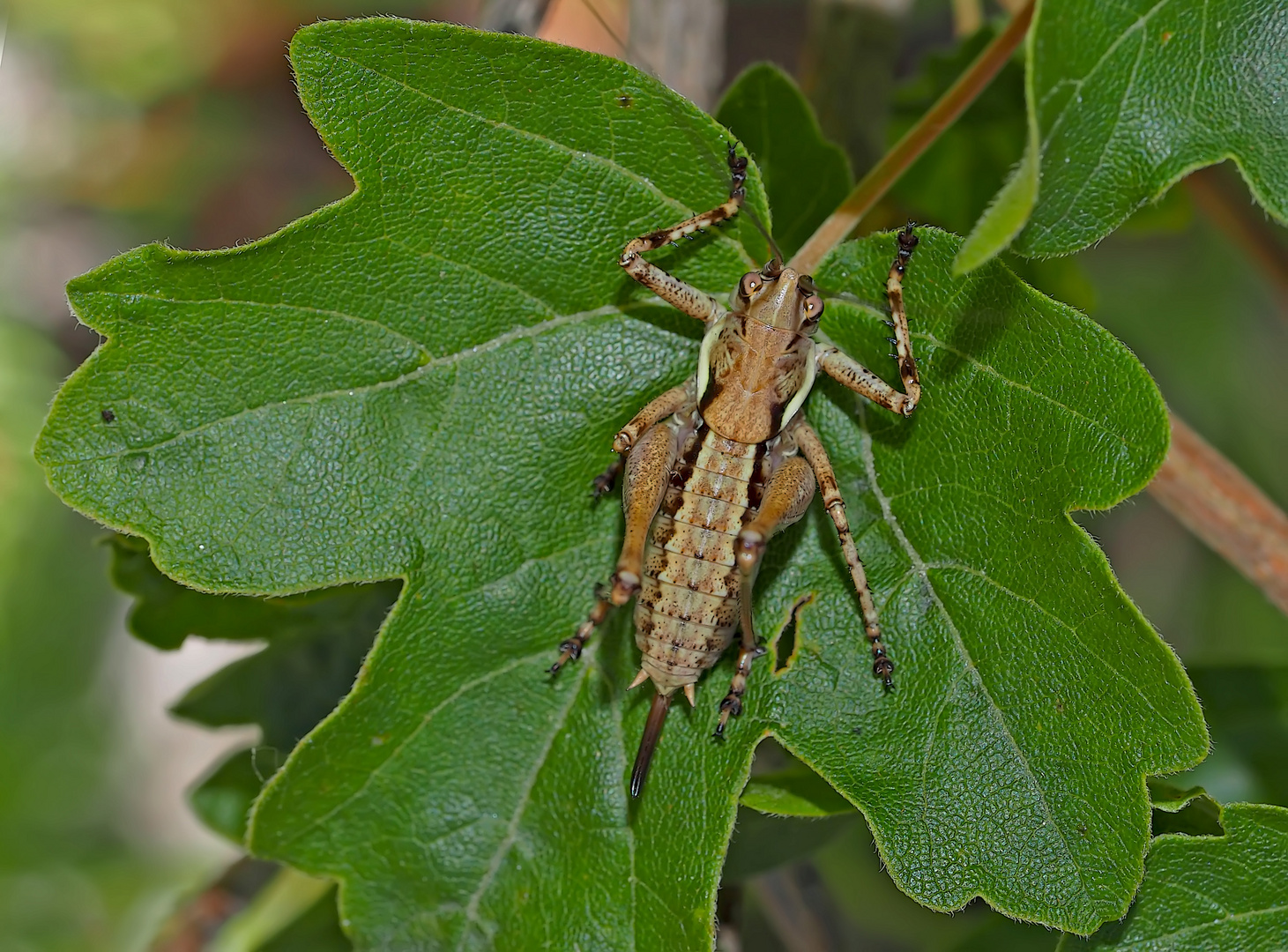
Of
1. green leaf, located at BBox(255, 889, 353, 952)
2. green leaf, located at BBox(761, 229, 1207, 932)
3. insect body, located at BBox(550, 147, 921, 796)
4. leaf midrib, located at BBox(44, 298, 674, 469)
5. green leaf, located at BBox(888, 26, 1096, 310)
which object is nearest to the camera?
green leaf, located at BBox(761, 229, 1207, 932)

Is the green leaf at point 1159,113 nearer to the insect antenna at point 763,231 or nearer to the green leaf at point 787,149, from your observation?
the insect antenna at point 763,231

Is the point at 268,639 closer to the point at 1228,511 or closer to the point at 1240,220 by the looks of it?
the point at 1228,511

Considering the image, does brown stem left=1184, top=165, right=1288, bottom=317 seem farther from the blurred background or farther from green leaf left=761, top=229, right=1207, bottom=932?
green leaf left=761, top=229, right=1207, bottom=932

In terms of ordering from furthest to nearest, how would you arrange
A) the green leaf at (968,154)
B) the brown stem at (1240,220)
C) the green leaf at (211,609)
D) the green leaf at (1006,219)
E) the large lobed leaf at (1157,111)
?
the brown stem at (1240,220)
the green leaf at (968,154)
the green leaf at (211,609)
the large lobed leaf at (1157,111)
the green leaf at (1006,219)

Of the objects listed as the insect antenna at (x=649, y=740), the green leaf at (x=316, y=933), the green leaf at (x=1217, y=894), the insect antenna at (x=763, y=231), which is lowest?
the green leaf at (x=316, y=933)

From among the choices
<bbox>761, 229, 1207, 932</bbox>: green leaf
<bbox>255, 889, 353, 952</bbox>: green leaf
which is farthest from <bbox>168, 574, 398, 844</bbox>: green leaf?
<bbox>761, 229, 1207, 932</bbox>: green leaf

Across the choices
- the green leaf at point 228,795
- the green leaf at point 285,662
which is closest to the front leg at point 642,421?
the green leaf at point 285,662

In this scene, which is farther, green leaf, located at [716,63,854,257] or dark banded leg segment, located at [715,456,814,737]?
green leaf, located at [716,63,854,257]
